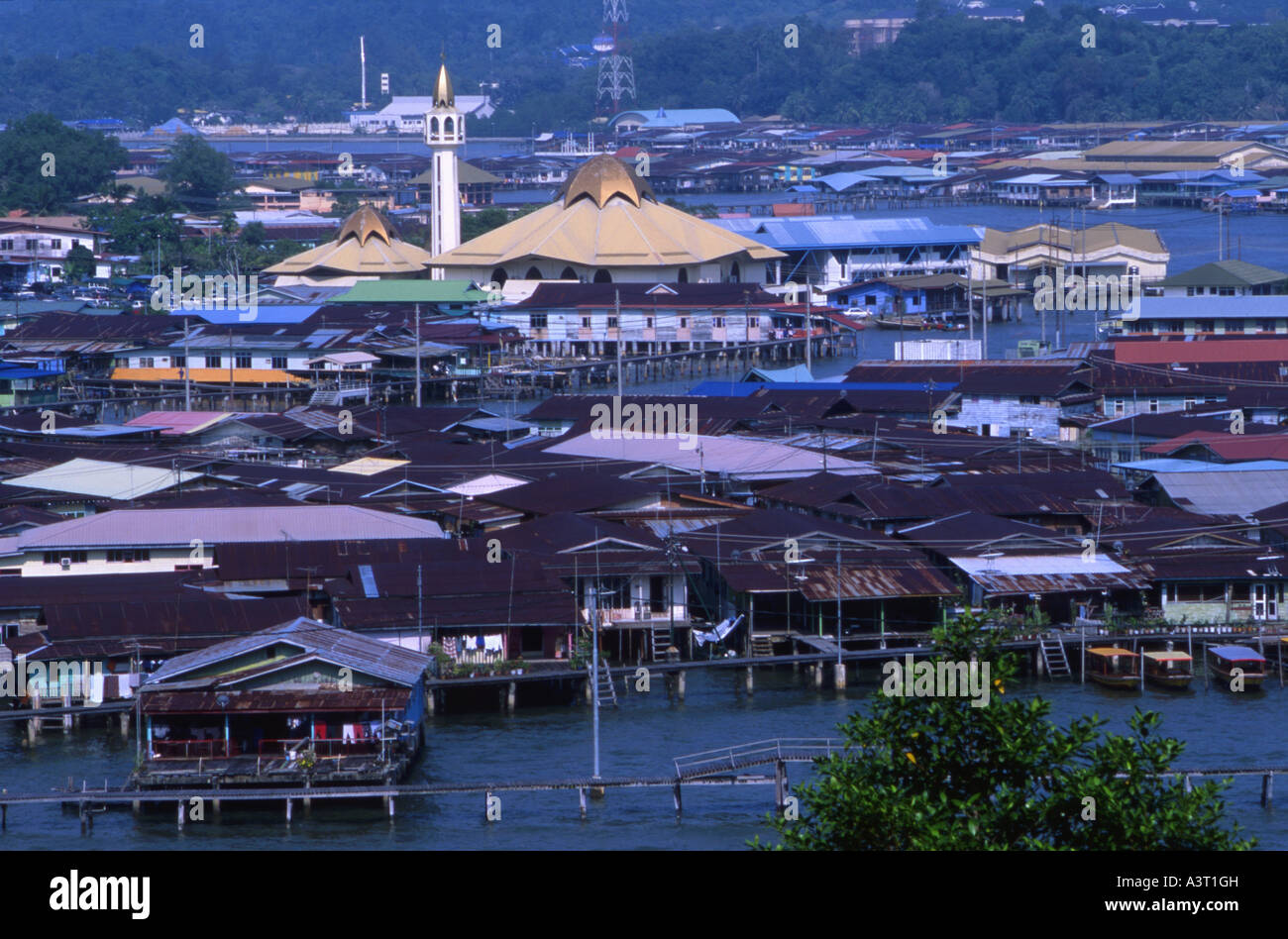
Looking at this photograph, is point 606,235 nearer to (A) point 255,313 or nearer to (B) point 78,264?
(A) point 255,313

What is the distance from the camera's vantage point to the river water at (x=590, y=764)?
32.3ft

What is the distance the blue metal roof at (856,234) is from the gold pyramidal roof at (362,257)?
600 cm

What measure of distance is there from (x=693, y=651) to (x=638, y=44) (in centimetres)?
7366

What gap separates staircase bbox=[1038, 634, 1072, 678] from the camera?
41.6 ft

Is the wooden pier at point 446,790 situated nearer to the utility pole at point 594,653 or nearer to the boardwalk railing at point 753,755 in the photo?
the boardwalk railing at point 753,755

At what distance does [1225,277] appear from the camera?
30141 millimetres

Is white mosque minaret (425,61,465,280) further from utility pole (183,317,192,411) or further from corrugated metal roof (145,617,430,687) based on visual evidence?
corrugated metal roof (145,617,430,687)

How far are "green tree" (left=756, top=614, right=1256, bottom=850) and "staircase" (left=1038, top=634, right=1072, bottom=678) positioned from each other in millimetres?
6356

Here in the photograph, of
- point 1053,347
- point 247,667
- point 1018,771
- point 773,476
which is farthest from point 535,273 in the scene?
point 1018,771

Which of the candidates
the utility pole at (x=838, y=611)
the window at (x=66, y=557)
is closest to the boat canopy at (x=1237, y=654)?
the utility pole at (x=838, y=611)

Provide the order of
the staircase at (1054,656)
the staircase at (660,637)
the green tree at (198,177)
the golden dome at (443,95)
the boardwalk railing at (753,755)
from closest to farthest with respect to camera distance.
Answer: the boardwalk railing at (753,755) → the staircase at (1054,656) → the staircase at (660,637) → the golden dome at (443,95) → the green tree at (198,177)

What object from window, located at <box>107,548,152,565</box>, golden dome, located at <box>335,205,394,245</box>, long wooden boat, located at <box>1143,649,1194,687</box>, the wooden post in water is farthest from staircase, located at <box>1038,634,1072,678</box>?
golden dome, located at <box>335,205,394,245</box>

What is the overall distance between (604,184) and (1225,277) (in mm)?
9481

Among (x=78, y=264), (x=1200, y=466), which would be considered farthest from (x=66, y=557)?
(x=78, y=264)
